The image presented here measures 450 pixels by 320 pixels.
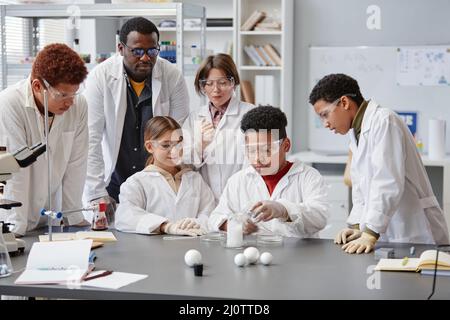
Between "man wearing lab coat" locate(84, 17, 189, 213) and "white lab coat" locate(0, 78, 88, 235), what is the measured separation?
0.35m

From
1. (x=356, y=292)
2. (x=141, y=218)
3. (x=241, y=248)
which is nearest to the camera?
(x=356, y=292)

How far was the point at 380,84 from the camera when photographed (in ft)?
18.4

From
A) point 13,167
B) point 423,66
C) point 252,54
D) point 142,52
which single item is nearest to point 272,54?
point 252,54

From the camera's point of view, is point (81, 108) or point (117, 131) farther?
point (117, 131)

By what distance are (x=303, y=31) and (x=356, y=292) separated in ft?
13.1

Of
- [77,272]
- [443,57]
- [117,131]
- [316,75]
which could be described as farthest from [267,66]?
[77,272]

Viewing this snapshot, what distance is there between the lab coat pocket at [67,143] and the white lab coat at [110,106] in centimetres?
45

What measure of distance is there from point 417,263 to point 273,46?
12.1 ft

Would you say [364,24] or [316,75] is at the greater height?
[364,24]

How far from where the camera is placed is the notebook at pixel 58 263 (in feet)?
7.29

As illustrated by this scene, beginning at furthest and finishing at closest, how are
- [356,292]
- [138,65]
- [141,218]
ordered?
[138,65]
[141,218]
[356,292]

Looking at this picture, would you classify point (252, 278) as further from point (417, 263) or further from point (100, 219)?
point (100, 219)
